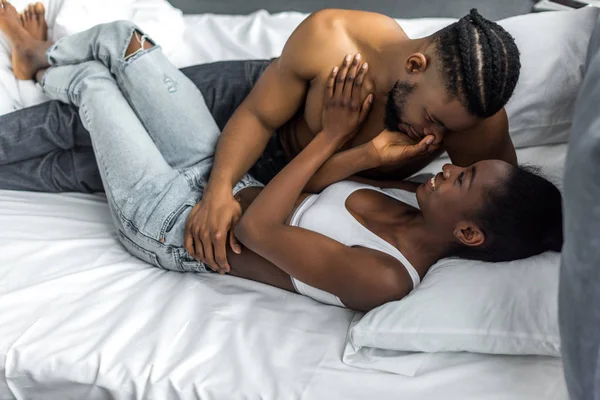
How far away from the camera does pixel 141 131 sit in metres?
1.25

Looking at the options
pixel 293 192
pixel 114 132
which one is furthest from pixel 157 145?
pixel 293 192

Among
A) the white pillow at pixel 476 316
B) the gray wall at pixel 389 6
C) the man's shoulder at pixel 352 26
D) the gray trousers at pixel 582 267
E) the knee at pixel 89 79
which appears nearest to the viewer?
the gray trousers at pixel 582 267

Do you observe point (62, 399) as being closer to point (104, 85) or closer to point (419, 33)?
point (104, 85)

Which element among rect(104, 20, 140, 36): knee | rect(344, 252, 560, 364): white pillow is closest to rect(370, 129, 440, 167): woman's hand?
rect(344, 252, 560, 364): white pillow

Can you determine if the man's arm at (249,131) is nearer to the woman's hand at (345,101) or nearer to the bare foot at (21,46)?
the woman's hand at (345,101)

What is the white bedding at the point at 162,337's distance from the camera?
3.04ft

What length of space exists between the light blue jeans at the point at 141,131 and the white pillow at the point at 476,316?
41cm

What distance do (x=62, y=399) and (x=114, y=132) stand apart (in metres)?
0.52

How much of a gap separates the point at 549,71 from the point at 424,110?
1.50 ft

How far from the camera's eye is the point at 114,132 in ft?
4.00

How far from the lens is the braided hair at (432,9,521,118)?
0.94 m

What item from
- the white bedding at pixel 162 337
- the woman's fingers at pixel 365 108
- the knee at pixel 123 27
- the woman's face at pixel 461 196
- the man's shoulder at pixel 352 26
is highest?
the knee at pixel 123 27

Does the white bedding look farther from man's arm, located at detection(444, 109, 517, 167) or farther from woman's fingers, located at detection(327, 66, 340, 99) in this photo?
woman's fingers, located at detection(327, 66, 340, 99)

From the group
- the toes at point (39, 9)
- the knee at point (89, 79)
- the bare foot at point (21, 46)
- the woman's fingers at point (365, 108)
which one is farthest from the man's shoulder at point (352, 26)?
the toes at point (39, 9)
